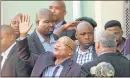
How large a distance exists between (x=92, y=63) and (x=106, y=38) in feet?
1.13

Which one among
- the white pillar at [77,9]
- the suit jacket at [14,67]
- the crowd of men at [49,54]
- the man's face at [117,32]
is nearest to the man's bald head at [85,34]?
the crowd of men at [49,54]

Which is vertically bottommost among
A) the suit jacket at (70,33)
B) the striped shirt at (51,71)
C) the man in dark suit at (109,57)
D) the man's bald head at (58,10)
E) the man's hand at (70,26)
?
the striped shirt at (51,71)

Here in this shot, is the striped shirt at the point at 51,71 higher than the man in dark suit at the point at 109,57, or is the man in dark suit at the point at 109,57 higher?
the man in dark suit at the point at 109,57

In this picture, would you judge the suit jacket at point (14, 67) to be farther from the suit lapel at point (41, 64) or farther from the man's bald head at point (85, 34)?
the man's bald head at point (85, 34)

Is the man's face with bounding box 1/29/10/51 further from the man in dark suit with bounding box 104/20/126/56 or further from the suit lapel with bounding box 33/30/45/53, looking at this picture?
the man in dark suit with bounding box 104/20/126/56

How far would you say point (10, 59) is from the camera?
565cm

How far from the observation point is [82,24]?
658cm

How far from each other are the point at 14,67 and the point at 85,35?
1.28 meters

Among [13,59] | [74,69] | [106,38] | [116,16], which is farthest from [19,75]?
[116,16]

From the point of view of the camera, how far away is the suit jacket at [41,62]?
5379 mm

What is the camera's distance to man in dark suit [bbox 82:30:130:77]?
18.1 ft

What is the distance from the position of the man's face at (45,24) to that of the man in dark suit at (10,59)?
38 centimetres

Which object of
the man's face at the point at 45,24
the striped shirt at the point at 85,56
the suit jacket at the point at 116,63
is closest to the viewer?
the suit jacket at the point at 116,63

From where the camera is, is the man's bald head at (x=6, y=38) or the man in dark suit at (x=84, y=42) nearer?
the man's bald head at (x=6, y=38)
